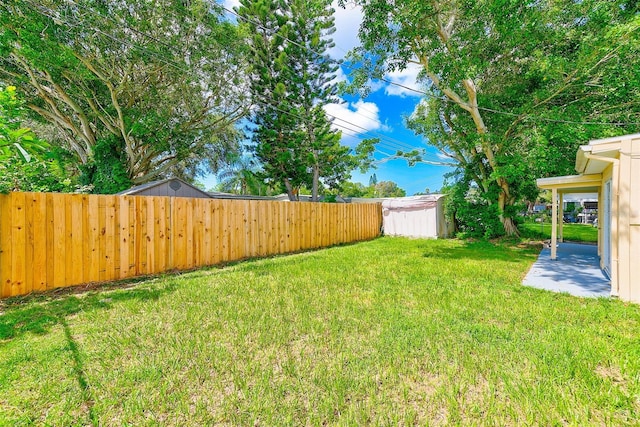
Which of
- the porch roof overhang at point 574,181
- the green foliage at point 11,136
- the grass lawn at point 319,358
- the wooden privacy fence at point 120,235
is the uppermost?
the green foliage at point 11,136

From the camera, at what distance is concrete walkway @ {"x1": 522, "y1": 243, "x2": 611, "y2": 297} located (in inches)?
162

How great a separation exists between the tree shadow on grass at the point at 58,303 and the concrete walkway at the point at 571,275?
6.22 meters

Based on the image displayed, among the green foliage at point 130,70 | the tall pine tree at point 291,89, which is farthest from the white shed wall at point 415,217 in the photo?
the green foliage at point 130,70

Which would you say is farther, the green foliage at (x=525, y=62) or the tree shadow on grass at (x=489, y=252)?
the tree shadow on grass at (x=489, y=252)

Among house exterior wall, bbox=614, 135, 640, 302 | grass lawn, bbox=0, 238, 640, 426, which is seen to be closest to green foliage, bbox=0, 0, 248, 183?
grass lawn, bbox=0, 238, 640, 426

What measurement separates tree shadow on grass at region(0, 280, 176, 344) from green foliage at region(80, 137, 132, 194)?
8.79m

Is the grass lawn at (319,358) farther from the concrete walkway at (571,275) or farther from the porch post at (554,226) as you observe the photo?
the porch post at (554,226)

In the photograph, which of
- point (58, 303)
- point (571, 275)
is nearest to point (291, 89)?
point (58, 303)

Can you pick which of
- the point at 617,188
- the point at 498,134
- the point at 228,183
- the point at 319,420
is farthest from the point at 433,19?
the point at 228,183

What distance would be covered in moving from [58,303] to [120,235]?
1.36m

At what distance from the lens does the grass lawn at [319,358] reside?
→ 163 cm

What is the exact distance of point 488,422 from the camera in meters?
1.55

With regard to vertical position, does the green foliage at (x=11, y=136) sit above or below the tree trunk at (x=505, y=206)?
above

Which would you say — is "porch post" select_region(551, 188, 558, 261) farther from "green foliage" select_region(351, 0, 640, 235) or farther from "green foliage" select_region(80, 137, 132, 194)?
"green foliage" select_region(80, 137, 132, 194)
